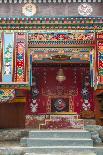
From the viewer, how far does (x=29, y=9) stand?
53.3ft

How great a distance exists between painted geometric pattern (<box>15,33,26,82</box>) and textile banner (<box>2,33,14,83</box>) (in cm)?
20

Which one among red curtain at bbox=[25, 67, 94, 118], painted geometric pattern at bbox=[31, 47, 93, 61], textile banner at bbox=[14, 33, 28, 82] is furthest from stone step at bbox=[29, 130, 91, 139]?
red curtain at bbox=[25, 67, 94, 118]

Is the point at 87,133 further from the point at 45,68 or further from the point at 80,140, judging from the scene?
the point at 45,68

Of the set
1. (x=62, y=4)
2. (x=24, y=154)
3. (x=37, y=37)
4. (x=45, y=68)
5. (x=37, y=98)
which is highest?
(x=62, y=4)

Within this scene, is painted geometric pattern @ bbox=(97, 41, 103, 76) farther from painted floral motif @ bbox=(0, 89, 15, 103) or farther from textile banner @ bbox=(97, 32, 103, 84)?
painted floral motif @ bbox=(0, 89, 15, 103)

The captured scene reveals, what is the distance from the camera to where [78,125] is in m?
14.9

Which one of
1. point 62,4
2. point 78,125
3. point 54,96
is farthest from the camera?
point 54,96

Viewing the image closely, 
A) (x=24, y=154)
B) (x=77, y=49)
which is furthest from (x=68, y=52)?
(x=24, y=154)

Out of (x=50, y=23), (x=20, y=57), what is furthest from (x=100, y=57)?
(x=20, y=57)

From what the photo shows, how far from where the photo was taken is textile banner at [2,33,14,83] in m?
14.1

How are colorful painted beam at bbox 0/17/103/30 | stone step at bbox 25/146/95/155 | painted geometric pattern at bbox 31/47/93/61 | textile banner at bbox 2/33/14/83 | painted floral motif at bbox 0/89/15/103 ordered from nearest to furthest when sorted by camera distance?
stone step at bbox 25/146/95/155, painted floral motif at bbox 0/89/15/103, textile banner at bbox 2/33/14/83, colorful painted beam at bbox 0/17/103/30, painted geometric pattern at bbox 31/47/93/61

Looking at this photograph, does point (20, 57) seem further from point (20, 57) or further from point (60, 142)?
point (60, 142)

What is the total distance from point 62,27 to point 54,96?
407 cm

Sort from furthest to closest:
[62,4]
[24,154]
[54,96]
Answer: [54,96] → [62,4] → [24,154]
